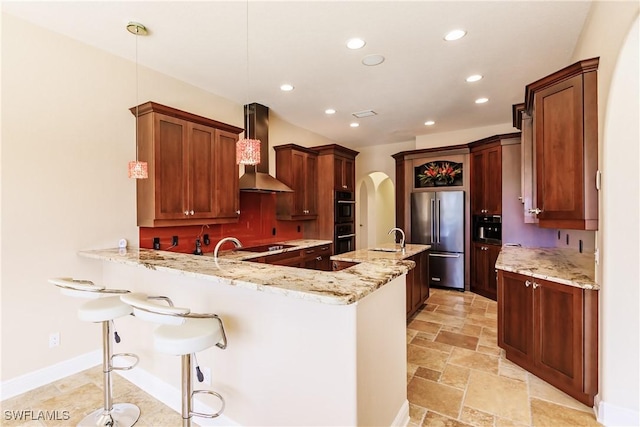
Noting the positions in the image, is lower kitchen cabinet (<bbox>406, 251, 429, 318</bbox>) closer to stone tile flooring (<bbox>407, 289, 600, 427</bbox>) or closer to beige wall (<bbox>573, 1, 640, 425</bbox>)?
stone tile flooring (<bbox>407, 289, 600, 427</bbox>)

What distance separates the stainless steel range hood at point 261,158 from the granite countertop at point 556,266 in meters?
2.92

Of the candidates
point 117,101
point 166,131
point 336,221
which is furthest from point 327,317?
point 336,221

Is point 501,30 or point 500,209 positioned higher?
point 501,30

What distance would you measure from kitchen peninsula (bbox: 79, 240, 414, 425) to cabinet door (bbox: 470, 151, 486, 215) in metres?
3.93

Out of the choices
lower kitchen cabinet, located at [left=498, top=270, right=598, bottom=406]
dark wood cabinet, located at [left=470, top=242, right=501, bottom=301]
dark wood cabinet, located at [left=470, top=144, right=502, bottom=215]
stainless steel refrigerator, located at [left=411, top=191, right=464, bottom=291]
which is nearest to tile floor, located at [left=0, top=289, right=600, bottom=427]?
lower kitchen cabinet, located at [left=498, top=270, right=598, bottom=406]

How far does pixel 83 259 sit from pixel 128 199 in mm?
689

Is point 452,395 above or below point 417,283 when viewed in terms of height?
below

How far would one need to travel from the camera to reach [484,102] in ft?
14.4

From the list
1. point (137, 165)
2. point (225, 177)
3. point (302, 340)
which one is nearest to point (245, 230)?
point (225, 177)

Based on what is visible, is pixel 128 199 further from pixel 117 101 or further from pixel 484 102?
pixel 484 102

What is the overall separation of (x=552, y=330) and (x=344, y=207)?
377 cm

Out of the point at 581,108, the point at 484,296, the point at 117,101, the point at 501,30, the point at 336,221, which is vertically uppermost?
the point at 501,30

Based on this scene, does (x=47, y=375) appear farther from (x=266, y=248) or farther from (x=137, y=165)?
(x=266, y=248)

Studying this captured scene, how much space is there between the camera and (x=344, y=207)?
575 cm
